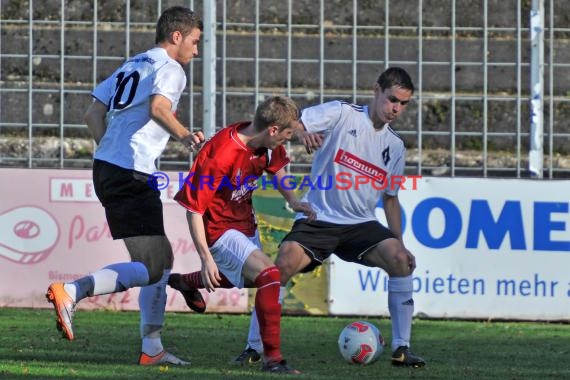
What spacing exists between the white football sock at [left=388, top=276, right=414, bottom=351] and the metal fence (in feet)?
12.2

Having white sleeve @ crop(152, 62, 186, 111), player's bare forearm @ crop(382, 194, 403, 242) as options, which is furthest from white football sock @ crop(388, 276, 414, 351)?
white sleeve @ crop(152, 62, 186, 111)

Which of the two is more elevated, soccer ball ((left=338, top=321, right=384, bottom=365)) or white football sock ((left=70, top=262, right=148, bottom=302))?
white football sock ((left=70, top=262, right=148, bottom=302))

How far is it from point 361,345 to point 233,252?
110 cm

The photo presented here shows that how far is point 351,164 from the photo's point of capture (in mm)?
8641

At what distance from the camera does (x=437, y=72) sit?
12945 millimetres

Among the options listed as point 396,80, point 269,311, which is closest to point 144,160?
point 269,311

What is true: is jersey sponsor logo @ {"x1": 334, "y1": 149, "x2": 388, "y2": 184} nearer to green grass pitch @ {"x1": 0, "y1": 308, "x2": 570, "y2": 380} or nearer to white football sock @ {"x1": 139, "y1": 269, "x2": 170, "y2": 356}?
green grass pitch @ {"x1": 0, "y1": 308, "x2": 570, "y2": 380}

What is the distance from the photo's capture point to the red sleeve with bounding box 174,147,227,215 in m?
7.28

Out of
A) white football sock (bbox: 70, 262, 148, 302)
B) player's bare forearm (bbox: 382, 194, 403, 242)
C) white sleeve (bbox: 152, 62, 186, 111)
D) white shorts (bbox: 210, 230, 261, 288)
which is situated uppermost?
white sleeve (bbox: 152, 62, 186, 111)

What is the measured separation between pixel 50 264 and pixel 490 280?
3867mm

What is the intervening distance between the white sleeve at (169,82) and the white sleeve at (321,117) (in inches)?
38.5

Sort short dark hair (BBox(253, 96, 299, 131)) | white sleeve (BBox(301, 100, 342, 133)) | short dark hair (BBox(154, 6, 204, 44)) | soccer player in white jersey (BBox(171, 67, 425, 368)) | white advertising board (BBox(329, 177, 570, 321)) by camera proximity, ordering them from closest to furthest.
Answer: short dark hair (BBox(253, 96, 299, 131)) < short dark hair (BBox(154, 6, 204, 44)) < soccer player in white jersey (BBox(171, 67, 425, 368)) < white sleeve (BBox(301, 100, 342, 133)) < white advertising board (BBox(329, 177, 570, 321))

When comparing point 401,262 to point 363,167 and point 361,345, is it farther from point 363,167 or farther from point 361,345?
point 363,167

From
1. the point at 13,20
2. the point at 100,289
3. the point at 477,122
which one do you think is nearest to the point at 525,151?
the point at 477,122
